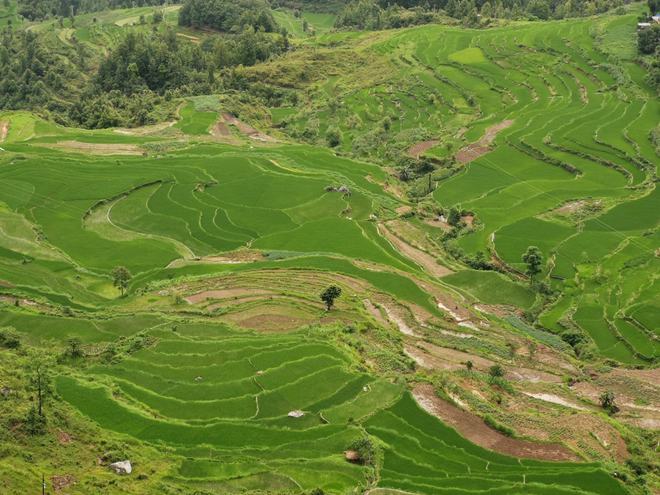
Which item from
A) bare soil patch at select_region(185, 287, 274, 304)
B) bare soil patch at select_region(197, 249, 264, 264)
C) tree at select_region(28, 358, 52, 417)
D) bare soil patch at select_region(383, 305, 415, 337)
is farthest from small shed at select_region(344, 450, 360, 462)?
bare soil patch at select_region(197, 249, 264, 264)

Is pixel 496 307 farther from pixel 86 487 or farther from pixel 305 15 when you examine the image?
pixel 305 15

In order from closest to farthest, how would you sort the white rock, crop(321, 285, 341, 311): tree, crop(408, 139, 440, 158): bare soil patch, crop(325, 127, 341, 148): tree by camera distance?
the white rock, crop(321, 285, 341, 311): tree, crop(408, 139, 440, 158): bare soil patch, crop(325, 127, 341, 148): tree

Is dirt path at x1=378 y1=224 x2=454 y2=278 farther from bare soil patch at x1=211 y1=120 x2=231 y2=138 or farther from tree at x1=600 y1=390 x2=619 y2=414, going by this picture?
bare soil patch at x1=211 y1=120 x2=231 y2=138

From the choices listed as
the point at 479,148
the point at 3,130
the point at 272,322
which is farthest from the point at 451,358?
the point at 3,130

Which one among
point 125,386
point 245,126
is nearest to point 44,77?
point 245,126

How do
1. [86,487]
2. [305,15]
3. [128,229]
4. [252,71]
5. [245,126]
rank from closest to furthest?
[86,487]
[128,229]
[245,126]
[252,71]
[305,15]

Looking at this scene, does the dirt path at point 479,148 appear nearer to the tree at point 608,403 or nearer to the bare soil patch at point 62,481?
the tree at point 608,403

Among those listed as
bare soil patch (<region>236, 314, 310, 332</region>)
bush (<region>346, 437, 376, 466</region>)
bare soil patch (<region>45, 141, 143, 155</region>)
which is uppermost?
bush (<region>346, 437, 376, 466</region>)

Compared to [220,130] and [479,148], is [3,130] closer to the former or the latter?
[220,130]
